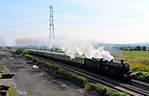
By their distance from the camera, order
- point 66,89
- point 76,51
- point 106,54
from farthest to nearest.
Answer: point 76,51
point 106,54
point 66,89

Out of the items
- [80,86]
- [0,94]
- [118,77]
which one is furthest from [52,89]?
[118,77]

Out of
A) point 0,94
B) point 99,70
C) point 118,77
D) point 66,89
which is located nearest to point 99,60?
point 99,70

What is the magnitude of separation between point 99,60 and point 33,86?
504 inches

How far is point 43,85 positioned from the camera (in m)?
36.5

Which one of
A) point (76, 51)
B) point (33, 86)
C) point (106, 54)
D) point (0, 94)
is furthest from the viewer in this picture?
point (76, 51)

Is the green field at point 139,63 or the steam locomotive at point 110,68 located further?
the green field at point 139,63

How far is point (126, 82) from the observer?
34625mm

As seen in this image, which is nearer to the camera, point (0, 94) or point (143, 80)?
point (0, 94)

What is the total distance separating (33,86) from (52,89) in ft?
13.6

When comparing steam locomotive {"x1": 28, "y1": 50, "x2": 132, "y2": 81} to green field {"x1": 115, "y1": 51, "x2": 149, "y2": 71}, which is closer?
steam locomotive {"x1": 28, "y1": 50, "x2": 132, "y2": 81}

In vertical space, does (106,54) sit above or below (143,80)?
above

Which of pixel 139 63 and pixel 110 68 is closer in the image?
pixel 110 68

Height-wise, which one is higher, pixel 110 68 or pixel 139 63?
pixel 110 68

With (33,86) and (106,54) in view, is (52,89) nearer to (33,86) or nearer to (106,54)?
(33,86)
